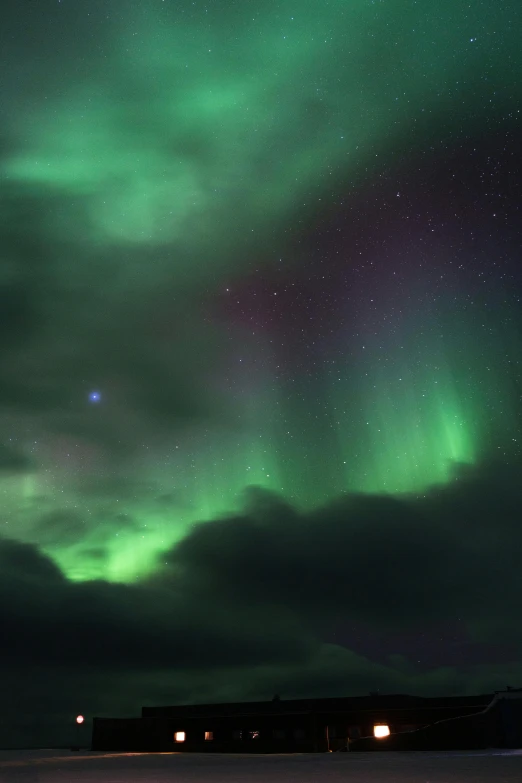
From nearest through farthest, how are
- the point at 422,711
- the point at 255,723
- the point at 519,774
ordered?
1. the point at 519,774
2. the point at 422,711
3. the point at 255,723

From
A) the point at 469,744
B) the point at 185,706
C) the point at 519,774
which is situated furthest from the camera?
the point at 185,706

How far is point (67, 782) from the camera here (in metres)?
17.3

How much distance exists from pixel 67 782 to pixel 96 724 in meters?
61.0

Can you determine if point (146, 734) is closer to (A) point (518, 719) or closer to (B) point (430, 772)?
(A) point (518, 719)

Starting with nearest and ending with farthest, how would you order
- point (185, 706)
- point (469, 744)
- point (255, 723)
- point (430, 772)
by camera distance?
point (430, 772) < point (469, 744) < point (255, 723) < point (185, 706)

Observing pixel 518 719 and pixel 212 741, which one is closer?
pixel 518 719

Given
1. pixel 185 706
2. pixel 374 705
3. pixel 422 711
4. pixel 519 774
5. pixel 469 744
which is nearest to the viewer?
pixel 519 774

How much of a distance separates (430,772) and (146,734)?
58639 mm

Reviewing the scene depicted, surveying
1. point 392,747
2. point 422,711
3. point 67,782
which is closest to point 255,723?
point 422,711

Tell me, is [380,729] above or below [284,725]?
below

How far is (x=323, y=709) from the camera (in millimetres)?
71375

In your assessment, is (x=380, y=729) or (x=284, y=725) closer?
(x=380, y=729)

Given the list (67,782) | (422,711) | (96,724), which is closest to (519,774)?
(67,782)

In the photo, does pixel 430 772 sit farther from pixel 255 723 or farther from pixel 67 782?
pixel 255 723
